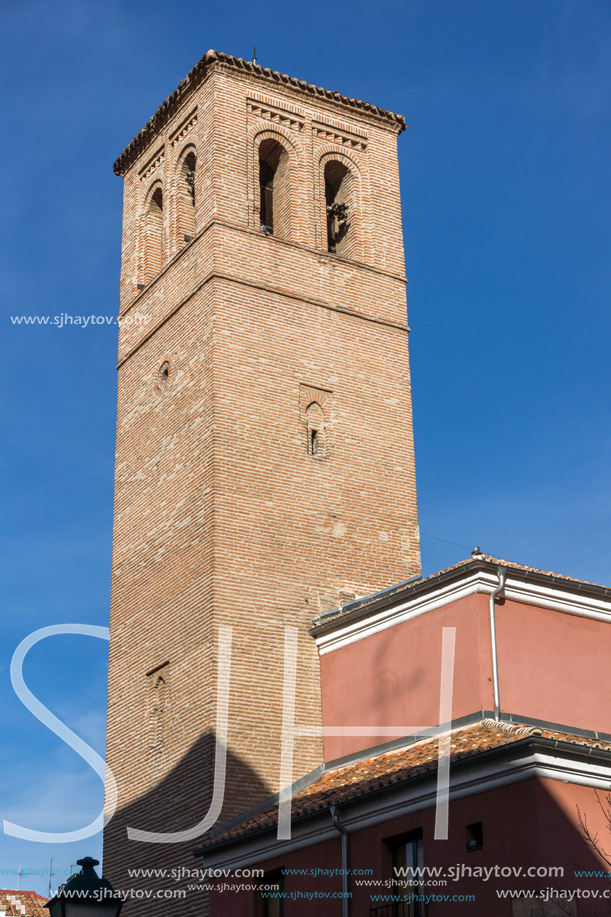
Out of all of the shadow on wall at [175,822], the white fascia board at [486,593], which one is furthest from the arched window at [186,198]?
the shadow on wall at [175,822]

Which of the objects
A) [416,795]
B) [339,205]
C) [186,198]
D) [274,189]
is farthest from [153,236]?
[416,795]

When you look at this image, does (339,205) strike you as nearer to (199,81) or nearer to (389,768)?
(199,81)

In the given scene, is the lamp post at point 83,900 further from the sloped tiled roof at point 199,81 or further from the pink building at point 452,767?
the sloped tiled roof at point 199,81

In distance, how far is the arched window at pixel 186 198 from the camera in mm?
20609

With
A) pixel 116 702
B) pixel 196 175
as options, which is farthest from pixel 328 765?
pixel 196 175

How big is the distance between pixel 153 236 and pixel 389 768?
11.2m

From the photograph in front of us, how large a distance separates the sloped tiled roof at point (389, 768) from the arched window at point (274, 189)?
866 centimetres

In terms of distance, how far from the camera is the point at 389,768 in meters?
13.5

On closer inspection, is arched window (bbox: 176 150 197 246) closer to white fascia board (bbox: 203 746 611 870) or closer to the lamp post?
white fascia board (bbox: 203 746 611 870)

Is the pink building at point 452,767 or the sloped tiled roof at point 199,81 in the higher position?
the sloped tiled roof at point 199,81

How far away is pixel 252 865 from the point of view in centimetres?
1407

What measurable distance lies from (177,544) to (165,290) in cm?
444

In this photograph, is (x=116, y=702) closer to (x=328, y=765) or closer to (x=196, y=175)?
(x=328, y=765)

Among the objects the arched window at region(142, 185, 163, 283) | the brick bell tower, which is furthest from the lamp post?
the arched window at region(142, 185, 163, 283)
